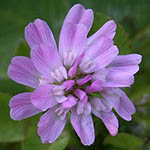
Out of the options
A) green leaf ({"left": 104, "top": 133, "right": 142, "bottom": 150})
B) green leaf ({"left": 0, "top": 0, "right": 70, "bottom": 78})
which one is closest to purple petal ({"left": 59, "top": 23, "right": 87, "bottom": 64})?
green leaf ({"left": 104, "top": 133, "right": 142, "bottom": 150})

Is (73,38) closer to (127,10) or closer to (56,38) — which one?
(56,38)

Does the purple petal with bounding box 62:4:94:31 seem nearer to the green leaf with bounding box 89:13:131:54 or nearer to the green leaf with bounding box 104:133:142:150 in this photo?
the green leaf with bounding box 89:13:131:54

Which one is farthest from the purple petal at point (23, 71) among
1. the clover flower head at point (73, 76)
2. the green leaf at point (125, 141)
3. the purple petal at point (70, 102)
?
the green leaf at point (125, 141)

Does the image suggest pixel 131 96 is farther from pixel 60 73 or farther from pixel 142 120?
pixel 60 73

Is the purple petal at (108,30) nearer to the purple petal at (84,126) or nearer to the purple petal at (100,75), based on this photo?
the purple petal at (100,75)

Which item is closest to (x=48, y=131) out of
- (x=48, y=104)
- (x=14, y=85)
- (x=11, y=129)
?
(x=48, y=104)

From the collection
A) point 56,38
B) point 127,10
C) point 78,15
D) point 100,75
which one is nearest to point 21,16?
point 56,38
